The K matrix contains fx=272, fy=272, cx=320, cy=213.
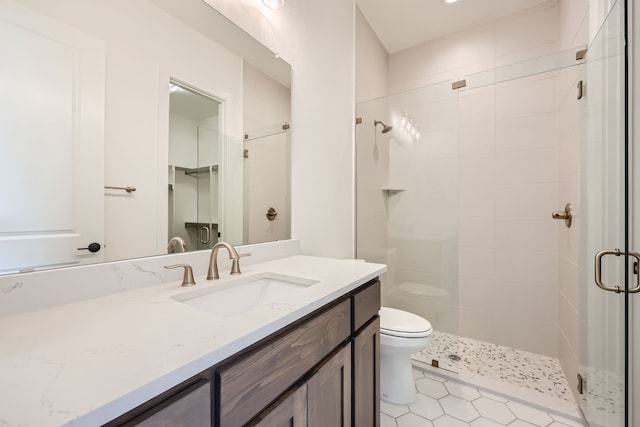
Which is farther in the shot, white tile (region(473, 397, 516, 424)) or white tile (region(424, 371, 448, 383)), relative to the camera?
white tile (region(424, 371, 448, 383))

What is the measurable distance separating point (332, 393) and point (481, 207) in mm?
2090

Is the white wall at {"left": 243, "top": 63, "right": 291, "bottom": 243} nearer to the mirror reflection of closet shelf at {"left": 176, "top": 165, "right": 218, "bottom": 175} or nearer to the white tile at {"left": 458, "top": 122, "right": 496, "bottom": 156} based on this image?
the mirror reflection of closet shelf at {"left": 176, "top": 165, "right": 218, "bottom": 175}

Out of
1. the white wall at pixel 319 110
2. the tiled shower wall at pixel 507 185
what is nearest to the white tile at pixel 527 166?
the tiled shower wall at pixel 507 185

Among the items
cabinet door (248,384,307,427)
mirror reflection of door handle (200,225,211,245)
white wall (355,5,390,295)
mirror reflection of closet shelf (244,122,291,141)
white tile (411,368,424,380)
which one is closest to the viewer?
cabinet door (248,384,307,427)

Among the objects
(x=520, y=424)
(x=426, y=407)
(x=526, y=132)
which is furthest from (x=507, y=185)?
(x=426, y=407)

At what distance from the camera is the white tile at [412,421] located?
4.72ft

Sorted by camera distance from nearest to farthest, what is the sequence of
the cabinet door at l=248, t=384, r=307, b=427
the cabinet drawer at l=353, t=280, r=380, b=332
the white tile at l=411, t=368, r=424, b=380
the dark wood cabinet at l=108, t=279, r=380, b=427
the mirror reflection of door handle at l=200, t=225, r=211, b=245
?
1. the dark wood cabinet at l=108, t=279, r=380, b=427
2. the cabinet door at l=248, t=384, r=307, b=427
3. the cabinet drawer at l=353, t=280, r=380, b=332
4. the mirror reflection of door handle at l=200, t=225, r=211, b=245
5. the white tile at l=411, t=368, r=424, b=380

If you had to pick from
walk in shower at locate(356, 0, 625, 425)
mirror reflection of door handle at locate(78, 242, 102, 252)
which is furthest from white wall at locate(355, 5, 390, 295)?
mirror reflection of door handle at locate(78, 242, 102, 252)

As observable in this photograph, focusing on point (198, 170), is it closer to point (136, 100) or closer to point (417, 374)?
point (136, 100)

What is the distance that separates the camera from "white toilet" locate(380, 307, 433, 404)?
152 centimetres

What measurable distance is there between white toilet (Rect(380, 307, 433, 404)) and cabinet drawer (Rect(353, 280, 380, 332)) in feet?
1.51

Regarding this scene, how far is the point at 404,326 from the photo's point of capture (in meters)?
1.57

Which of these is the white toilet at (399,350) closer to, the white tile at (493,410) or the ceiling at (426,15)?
the white tile at (493,410)

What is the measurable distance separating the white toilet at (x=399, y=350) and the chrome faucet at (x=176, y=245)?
1.15 m
